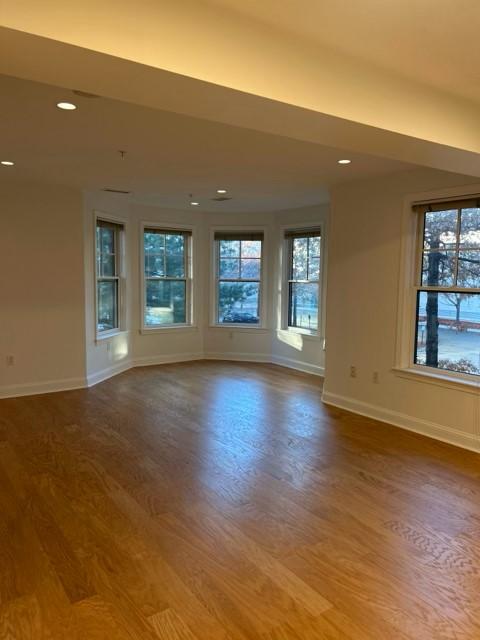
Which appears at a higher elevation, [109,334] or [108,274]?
[108,274]

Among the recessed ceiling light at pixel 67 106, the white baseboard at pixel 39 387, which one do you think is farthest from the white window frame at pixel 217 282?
the recessed ceiling light at pixel 67 106

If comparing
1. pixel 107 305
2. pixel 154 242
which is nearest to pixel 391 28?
pixel 107 305

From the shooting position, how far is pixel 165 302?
7199 mm

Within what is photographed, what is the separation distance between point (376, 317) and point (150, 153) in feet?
8.55

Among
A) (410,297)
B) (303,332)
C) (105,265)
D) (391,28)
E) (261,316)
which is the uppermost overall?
(391,28)

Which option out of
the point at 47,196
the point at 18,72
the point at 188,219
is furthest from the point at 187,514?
the point at 188,219

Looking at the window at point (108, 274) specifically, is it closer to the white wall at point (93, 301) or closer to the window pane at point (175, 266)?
the white wall at point (93, 301)

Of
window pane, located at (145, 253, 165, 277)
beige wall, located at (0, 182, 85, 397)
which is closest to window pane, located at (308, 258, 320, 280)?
window pane, located at (145, 253, 165, 277)

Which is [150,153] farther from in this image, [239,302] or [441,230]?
[239,302]

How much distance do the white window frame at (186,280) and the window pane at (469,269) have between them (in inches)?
170

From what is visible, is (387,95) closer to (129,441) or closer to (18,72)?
(18,72)

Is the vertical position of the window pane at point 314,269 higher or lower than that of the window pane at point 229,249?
lower

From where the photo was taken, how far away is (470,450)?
3771 mm

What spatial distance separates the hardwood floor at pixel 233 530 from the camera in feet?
6.40
